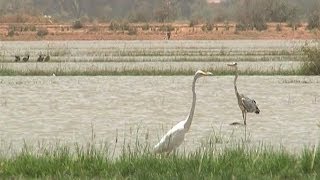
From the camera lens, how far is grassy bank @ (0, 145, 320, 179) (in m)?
8.12

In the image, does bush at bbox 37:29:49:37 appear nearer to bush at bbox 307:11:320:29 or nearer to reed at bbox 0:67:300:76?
bush at bbox 307:11:320:29

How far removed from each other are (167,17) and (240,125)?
72.4 meters

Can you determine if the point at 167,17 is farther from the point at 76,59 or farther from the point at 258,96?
the point at 258,96

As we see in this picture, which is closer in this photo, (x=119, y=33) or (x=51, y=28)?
(x=119, y=33)

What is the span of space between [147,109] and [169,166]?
816 centimetres

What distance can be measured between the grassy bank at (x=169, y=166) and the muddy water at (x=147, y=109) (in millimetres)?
2214

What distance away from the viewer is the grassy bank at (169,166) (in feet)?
26.6

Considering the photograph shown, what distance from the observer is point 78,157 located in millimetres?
8781

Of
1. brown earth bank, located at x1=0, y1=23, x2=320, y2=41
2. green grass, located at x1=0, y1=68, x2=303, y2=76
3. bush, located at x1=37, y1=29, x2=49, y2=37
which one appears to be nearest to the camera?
green grass, located at x1=0, y1=68, x2=303, y2=76

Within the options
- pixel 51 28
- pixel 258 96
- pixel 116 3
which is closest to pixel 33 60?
pixel 258 96

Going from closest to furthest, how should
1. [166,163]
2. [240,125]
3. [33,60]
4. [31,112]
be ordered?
1. [166,163]
2. [240,125]
3. [31,112]
4. [33,60]

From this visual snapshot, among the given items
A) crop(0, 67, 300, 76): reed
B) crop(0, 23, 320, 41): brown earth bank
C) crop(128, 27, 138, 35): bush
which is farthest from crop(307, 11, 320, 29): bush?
crop(0, 67, 300, 76): reed

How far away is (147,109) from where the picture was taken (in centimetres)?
1648

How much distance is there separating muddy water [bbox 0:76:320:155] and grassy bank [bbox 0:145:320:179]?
2214mm
